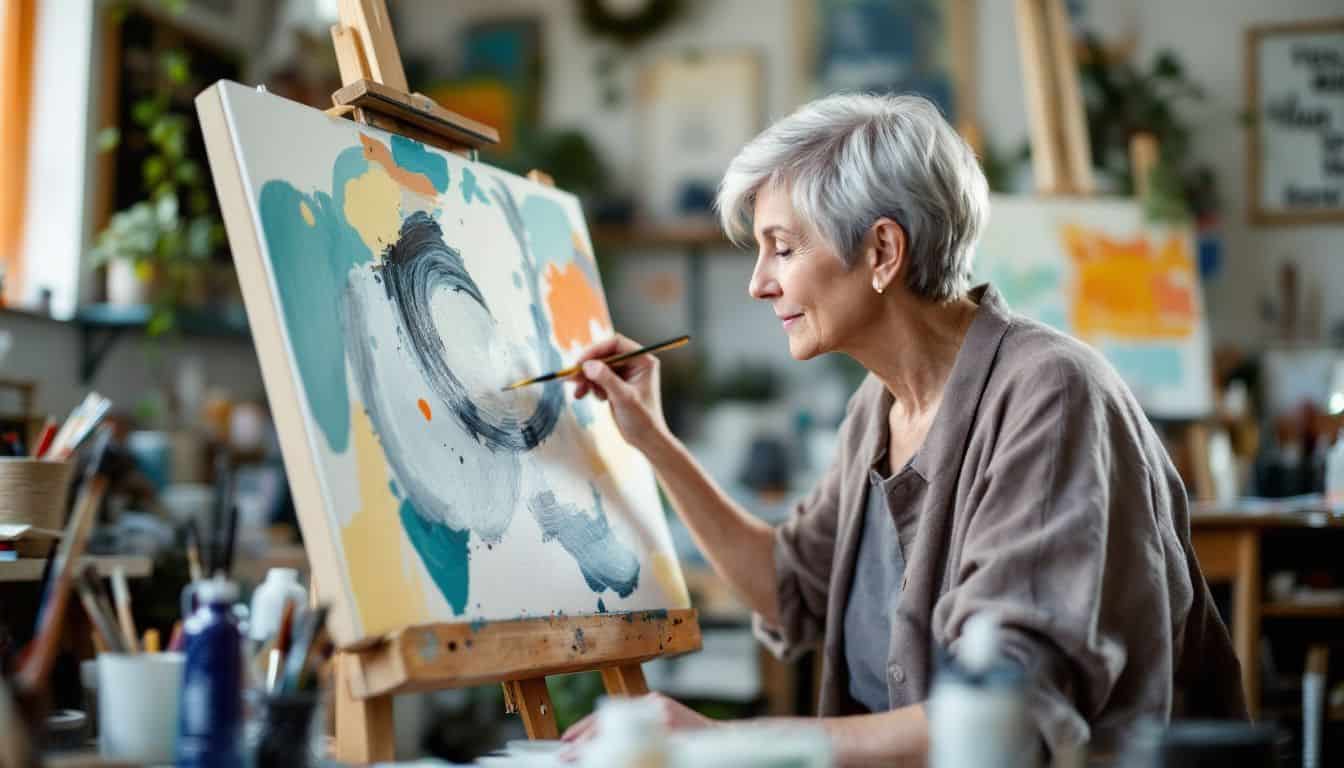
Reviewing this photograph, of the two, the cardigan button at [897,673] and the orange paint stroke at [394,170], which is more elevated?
the orange paint stroke at [394,170]

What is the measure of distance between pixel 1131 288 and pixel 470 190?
97.3 inches

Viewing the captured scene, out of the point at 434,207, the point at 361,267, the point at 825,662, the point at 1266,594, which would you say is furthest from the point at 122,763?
the point at 1266,594

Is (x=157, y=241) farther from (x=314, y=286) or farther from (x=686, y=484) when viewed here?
(x=314, y=286)

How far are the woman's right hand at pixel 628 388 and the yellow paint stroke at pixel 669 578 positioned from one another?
0.47 feet

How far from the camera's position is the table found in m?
2.84

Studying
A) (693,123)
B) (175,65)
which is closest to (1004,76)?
(693,123)

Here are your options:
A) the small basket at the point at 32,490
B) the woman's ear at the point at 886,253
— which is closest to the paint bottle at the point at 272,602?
the small basket at the point at 32,490

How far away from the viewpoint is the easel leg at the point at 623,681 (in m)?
1.50

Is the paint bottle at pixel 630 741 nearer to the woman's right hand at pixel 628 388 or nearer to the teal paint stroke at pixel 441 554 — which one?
the teal paint stroke at pixel 441 554

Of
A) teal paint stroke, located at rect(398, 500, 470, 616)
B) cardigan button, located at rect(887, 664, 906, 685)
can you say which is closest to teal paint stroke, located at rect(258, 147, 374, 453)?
teal paint stroke, located at rect(398, 500, 470, 616)

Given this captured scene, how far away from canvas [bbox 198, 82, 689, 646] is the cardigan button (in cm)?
32

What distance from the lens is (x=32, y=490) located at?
144cm

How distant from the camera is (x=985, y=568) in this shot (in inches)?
47.1

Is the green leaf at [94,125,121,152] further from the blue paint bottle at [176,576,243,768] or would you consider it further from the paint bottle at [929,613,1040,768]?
the paint bottle at [929,613,1040,768]
